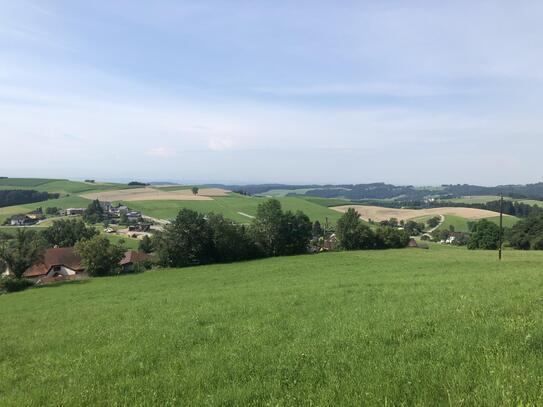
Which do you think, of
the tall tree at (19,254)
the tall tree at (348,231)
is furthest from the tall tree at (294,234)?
the tall tree at (19,254)

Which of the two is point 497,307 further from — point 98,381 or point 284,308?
point 98,381

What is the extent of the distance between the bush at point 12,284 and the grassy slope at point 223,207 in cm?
7957

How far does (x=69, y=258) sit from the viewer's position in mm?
81062

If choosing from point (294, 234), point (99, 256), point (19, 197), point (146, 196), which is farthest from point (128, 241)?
point (19, 197)

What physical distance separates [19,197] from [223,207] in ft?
326

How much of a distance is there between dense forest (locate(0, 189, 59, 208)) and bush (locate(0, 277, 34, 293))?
5561 inches

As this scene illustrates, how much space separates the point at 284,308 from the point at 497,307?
649 centimetres

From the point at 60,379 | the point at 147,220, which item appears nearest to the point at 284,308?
the point at 60,379

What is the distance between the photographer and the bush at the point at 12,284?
170ft

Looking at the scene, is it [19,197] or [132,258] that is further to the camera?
[19,197]

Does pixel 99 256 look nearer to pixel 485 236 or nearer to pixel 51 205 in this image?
pixel 485 236

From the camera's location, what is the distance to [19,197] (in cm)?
17512

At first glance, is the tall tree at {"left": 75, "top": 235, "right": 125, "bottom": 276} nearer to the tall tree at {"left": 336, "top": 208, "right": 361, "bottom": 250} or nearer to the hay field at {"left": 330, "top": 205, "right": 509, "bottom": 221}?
the tall tree at {"left": 336, "top": 208, "right": 361, "bottom": 250}

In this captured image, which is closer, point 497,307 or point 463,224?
point 497,307
